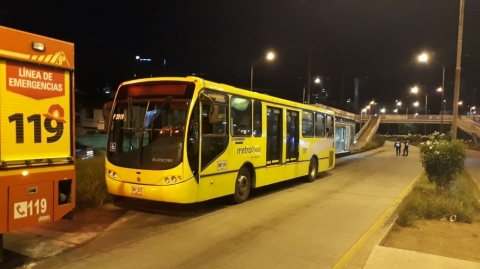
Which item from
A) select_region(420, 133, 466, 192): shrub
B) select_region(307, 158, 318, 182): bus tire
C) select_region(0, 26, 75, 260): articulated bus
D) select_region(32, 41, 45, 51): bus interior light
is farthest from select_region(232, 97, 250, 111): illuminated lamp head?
select_region(420, 133, 466, 192): shrub

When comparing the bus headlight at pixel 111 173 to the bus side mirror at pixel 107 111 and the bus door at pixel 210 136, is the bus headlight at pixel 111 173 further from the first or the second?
the bus door at pixel 210 136

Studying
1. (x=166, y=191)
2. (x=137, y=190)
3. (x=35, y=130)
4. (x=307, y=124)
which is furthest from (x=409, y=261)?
(x=307, y=124)

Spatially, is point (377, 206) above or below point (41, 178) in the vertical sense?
below

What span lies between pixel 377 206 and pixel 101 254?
24.4 ft

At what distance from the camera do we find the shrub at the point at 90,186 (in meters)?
9.16

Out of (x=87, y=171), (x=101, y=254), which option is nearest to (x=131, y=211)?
(x=87, y=171)

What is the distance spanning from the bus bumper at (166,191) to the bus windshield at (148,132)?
0.41m

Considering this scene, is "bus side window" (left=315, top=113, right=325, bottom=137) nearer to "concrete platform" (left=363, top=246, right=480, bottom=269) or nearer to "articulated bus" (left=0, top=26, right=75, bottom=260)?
"concrete platform" (left=363, top=246, right=480, bottom=269)

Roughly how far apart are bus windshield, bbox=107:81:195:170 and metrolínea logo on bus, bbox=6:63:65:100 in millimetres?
2989

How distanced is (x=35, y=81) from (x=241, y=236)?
A: 432 centimetres

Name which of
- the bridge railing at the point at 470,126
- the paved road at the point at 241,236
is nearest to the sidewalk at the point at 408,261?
the paved road at the point at 241,236

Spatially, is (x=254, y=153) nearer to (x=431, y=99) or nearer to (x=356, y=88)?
(x=356, y=88)

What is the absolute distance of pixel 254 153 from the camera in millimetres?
10938

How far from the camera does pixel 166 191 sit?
8.20 meters
